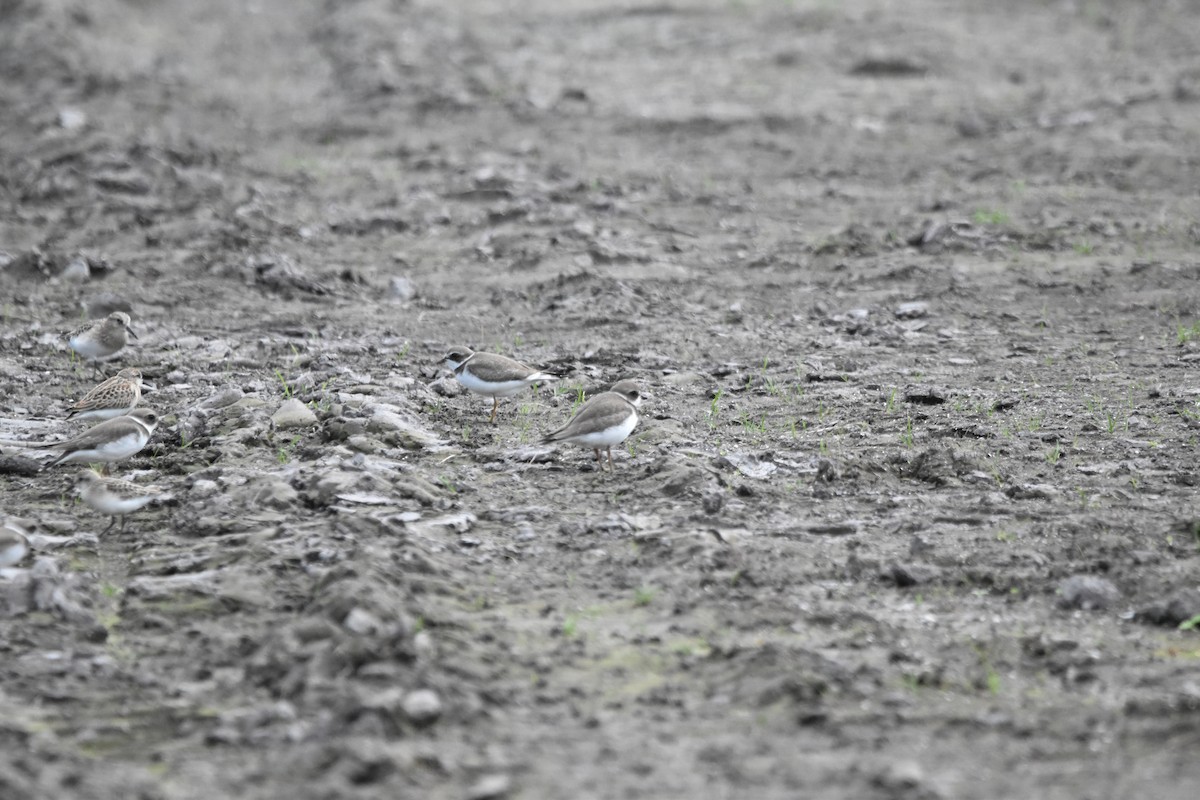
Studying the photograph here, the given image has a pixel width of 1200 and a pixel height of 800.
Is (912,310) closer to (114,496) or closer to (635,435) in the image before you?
(635,435)

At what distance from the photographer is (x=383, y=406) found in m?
9.97

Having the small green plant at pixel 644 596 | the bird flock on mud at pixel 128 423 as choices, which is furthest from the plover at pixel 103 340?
the small green plant at pixel 644 596

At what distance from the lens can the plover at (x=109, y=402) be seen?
9594mm

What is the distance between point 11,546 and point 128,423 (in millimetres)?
1640

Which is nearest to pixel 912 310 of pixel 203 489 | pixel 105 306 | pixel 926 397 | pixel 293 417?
pixel 926 397

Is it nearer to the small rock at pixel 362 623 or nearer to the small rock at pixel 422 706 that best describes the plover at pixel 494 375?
the small rock at pixel 362 623

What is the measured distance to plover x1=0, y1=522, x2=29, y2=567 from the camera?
7125mm

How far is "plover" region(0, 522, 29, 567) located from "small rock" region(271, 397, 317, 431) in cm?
261

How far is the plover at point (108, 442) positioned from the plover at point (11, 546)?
1311mm

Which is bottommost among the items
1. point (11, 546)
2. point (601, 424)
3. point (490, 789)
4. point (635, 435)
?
point (635, 435)

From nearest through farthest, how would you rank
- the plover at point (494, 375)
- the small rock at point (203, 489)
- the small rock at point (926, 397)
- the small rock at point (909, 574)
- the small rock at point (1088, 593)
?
the small rock at point (1088, 593) < the small rock at point (909, 574) < the small rock at point (203, 489) < the plover at point (494, 375) < the small rock at point (926, 397)

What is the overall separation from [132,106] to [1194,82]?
53.6 feet

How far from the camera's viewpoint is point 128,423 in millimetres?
8641

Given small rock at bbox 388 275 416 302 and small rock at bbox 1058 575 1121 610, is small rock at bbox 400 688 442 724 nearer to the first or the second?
small rock at bbox 1058 575 1121 610
